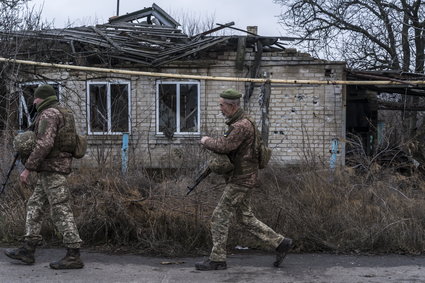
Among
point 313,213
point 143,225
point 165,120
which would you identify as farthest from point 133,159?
point 165,120

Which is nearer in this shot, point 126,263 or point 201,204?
point 126,263

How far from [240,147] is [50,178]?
75.1 inches

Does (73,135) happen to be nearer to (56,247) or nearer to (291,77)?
(56,247)

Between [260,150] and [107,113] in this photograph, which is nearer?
[260,150]

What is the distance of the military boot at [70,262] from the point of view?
5.07m

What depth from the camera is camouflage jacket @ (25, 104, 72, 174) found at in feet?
16.2

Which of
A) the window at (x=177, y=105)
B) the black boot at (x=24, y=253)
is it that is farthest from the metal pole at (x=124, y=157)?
the window at (x=177, y=105)

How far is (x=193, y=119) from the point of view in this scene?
42.1 ft

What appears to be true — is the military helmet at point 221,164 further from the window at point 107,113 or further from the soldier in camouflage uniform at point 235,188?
the window at point 107,113

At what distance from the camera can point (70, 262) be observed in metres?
5.09

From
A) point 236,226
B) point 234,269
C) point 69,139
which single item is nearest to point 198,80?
point 236,226

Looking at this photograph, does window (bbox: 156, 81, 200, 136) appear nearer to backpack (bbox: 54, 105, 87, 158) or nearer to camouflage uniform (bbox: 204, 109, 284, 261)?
backpack (bbox: 54, 105, 87, 158)

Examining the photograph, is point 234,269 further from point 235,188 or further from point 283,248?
point 235,188

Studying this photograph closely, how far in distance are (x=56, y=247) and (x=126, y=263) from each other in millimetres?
1094
